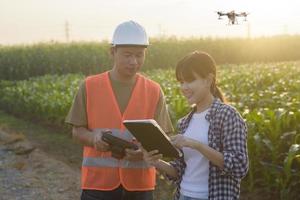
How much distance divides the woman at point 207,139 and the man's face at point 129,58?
0.44 metres

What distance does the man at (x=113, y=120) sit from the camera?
306 centimetres

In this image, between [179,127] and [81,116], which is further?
[81,116]

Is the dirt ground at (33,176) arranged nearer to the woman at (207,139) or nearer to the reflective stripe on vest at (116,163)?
the reflective stripe on vest at (116,163)

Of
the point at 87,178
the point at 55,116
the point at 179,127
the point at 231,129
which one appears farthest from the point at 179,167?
the point at 55,116

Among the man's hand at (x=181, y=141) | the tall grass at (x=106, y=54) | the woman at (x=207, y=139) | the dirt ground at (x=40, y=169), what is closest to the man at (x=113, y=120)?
the woman at (x=207, y=139)

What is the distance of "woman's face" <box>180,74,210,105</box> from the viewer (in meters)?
2.55

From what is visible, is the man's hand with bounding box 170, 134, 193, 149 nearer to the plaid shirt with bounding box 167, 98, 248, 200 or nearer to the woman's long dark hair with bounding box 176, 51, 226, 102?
the plaid shirt with bounding box 167, 98, 248, 200

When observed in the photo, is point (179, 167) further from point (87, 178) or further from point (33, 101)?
point (33, 101)

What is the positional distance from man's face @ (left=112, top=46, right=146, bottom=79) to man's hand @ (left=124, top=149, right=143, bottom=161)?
1.44 ft

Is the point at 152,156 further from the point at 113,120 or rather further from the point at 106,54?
the point at 106,54

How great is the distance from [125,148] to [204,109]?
1.65 feet

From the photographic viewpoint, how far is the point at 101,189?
307cm

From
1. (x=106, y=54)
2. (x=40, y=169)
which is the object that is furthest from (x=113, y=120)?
(x=106, y=54)

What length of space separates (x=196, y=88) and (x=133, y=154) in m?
0.57
